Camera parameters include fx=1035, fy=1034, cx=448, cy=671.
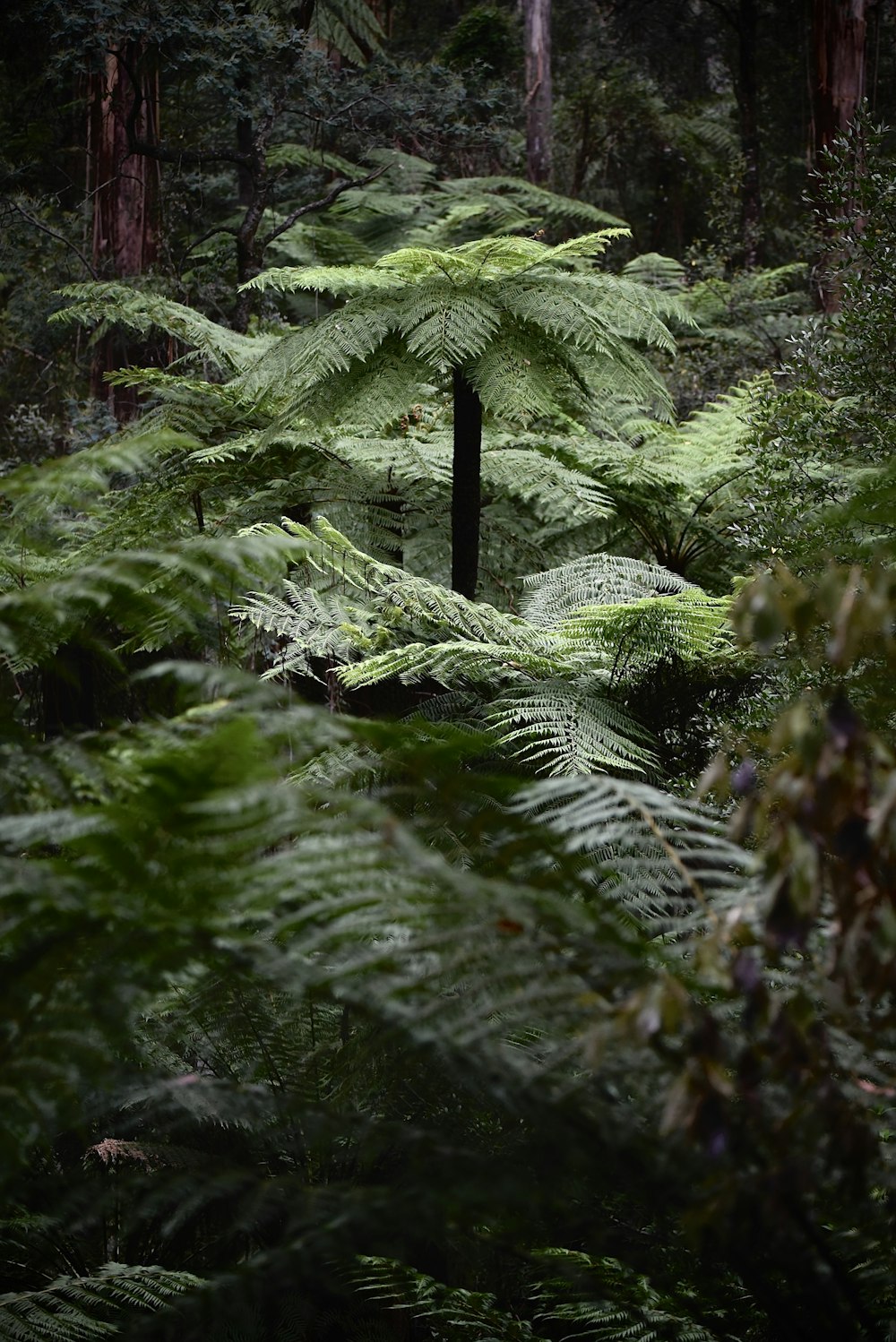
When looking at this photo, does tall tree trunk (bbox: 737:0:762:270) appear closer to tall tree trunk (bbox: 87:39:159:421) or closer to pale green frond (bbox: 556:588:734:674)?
tall tree trunk (bbox: 87:39:159:421)

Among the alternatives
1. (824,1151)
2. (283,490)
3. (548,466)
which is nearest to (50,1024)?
(824,1151)

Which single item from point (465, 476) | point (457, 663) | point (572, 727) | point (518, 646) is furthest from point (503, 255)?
point (572, 727)

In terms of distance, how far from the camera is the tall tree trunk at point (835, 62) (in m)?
6.47

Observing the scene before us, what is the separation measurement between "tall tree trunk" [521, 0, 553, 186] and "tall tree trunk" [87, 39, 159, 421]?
4051 mm

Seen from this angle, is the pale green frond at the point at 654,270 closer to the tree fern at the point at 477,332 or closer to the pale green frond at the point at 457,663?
the tree fern at the point at 477,332

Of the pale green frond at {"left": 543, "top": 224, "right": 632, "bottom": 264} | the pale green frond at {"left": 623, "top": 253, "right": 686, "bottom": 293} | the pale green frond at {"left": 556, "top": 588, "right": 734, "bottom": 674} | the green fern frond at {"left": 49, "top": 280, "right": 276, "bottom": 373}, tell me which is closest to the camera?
the pale green frond at {"left": 556, "top": 588, "right": 734, "bottom": 674}

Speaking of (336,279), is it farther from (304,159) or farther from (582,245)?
(304,159)

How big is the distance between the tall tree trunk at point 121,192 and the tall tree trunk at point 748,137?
16.0 ft

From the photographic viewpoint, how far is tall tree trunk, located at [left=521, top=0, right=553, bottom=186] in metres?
9.75

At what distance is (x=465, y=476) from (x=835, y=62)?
545cm

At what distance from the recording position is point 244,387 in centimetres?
291

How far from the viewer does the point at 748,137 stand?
9.50 m

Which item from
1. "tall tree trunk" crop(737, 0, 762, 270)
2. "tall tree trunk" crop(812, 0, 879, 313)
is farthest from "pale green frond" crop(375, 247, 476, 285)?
"tall tree trunk" crop(737, 0, 762, 270)

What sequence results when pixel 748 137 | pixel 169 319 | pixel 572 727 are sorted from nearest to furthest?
pixel 572 727 < pixel 169 319 < pixel 748 137
